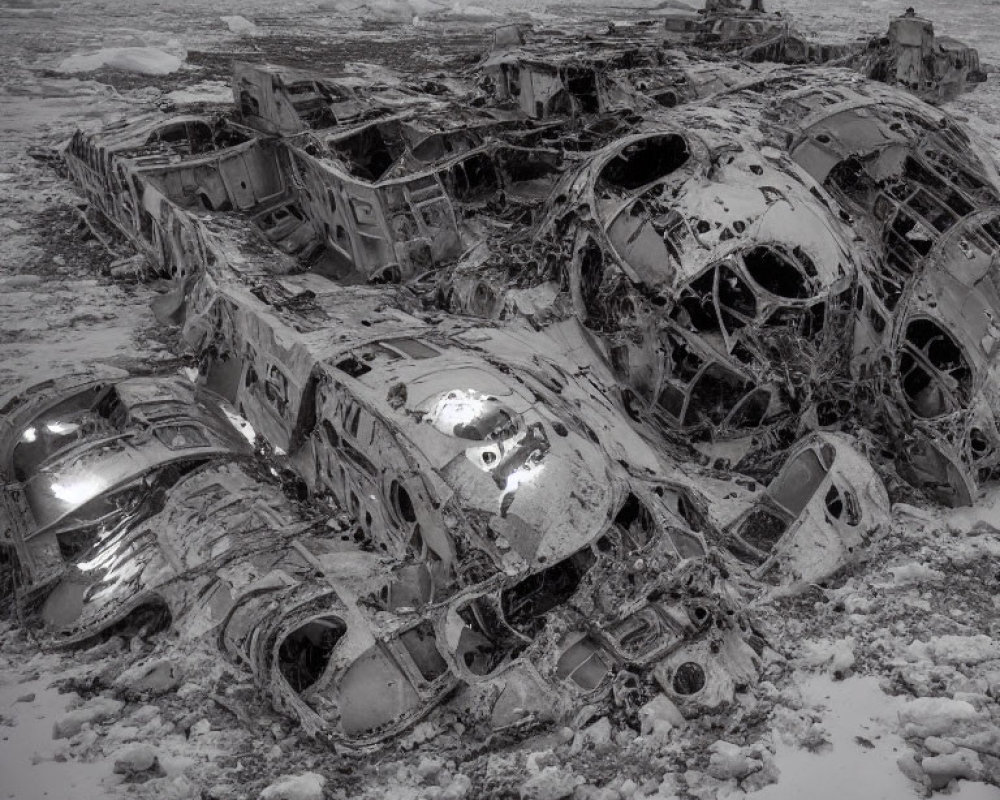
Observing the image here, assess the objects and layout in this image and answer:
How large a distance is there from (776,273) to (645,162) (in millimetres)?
1435

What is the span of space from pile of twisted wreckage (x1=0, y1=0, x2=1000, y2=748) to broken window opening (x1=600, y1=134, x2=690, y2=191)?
26 mm

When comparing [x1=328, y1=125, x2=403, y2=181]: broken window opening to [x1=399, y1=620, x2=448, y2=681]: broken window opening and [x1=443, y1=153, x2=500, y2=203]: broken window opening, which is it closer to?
[x1=443, y1=153, x2=500, y2=203]: broken window opening

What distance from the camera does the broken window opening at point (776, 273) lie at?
17.5ft

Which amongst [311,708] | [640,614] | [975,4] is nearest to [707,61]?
[640,614]

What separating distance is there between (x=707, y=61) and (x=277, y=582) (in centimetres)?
995

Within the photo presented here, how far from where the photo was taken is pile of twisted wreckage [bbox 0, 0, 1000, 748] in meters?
3.84

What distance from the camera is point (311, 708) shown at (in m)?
3.61

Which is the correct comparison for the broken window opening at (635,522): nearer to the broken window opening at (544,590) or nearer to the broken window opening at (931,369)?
the broken window opening at (544,590)

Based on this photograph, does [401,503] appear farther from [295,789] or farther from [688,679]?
[688,679]

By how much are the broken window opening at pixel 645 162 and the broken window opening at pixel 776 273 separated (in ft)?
3.32

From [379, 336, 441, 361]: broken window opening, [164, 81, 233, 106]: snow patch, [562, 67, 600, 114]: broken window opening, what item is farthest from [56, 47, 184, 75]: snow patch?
[379, 336, 441, 361]: broken window opening

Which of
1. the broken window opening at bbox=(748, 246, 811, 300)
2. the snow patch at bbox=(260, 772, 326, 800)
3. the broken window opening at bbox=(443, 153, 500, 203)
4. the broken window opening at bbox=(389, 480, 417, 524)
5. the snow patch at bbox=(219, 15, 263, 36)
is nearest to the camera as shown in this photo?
the snow patch at bbox=(260, 772, 326, 800)

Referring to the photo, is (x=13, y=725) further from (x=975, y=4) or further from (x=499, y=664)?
(x=975, y=4)

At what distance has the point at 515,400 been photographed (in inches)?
172
